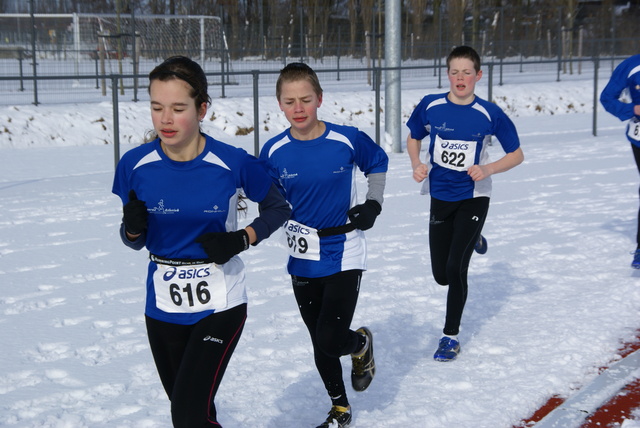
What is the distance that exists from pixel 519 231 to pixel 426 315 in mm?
3046

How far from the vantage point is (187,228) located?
3205 mm

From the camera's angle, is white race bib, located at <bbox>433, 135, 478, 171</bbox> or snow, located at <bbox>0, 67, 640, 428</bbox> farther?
white race bib, located at <bbox>433, 135, 478, 171</bbox>

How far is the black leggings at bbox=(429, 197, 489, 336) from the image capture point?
517cm

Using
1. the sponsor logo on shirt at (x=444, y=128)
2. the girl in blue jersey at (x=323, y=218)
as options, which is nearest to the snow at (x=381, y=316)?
the girl in blue jersey at (x=323, y=218)

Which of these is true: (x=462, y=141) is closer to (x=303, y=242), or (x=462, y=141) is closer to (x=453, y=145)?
(x=453, y=145)

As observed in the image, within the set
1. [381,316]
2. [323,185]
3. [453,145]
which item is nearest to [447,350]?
[381,316]

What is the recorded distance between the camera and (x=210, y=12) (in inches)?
1352

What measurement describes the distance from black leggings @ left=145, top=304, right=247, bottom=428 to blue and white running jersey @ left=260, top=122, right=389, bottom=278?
787mm

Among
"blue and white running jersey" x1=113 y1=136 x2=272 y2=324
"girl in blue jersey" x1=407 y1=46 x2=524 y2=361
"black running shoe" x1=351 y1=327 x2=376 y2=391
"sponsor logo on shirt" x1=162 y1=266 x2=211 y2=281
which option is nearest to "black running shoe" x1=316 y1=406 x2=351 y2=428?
"black running shoe" x1=351 y1=327 x2=376 y2=391

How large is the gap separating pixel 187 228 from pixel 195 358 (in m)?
0.46

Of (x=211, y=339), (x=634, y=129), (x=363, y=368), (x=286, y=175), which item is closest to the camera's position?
(x=211, y=339)

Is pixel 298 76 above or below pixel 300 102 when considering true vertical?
above

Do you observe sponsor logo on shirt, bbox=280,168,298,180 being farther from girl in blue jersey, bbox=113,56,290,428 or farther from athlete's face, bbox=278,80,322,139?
girl in blue jersey, bbox=113,56,290,428

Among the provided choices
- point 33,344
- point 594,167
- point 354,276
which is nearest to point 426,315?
point 354,276
